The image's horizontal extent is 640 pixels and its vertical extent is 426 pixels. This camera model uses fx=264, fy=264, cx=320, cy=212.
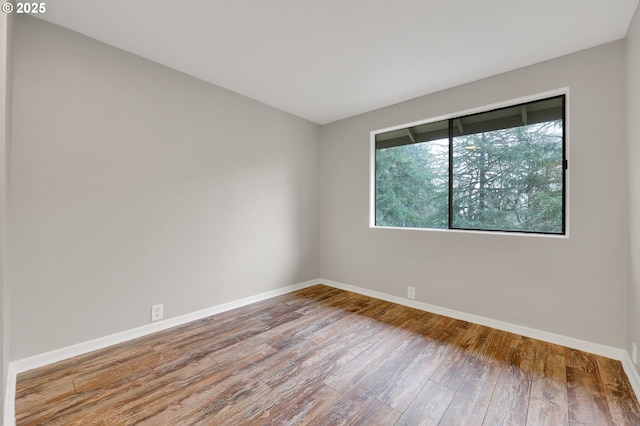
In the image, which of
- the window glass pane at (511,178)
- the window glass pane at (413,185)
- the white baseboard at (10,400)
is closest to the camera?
the white baseboard at (10,400)

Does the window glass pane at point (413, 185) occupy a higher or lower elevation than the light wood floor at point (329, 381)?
higher

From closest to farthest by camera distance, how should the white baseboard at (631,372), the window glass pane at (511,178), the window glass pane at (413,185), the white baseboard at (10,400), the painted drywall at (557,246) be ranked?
the white baseboard at (10,400) → the white baseboard at (631,372) → the painted drywall at (557,246) → the window glass pane at (511,178) → the window glass pane at (413,185)

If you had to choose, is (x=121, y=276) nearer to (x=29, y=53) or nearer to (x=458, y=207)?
(x=29, y=53)

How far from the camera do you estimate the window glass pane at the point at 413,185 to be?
321cm

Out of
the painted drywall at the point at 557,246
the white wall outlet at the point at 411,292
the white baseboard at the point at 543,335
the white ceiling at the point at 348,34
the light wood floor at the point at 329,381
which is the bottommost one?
the light wood floor at the point at 329,381

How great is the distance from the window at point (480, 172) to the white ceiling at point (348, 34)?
0.54 meters

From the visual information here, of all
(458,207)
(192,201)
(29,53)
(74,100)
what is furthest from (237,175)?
(458,207)

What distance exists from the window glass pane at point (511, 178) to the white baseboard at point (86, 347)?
2935 millimetres

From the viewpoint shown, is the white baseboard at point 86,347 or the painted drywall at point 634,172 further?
the painted drywall at point 634,172

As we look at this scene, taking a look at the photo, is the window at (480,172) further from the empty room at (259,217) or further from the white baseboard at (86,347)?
the white baseboard at (86,347)

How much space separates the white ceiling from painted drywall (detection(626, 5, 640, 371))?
223mm

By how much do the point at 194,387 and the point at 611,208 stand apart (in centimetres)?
349

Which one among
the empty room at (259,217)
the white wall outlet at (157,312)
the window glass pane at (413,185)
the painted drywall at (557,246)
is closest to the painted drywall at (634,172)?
the empty room at (259,217)

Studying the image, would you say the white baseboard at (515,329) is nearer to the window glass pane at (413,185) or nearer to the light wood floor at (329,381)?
the light wood floor at (329,381)
